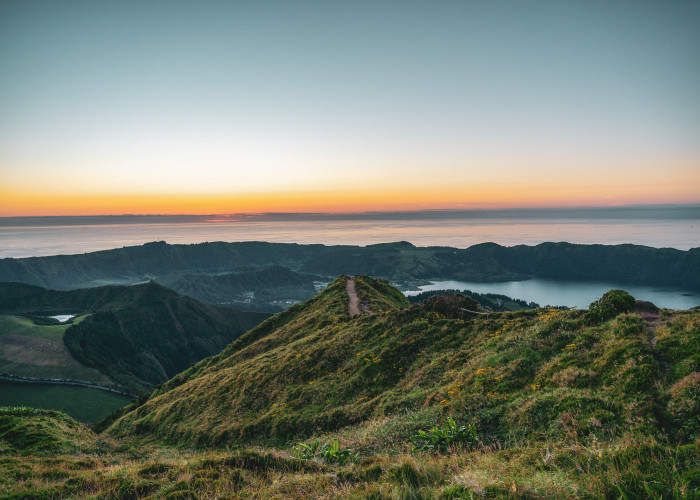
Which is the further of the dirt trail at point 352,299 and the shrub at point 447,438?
the dirt trail at point 352,299

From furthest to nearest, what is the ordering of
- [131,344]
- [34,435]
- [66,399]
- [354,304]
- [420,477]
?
[131,344], [66,399], [354,304], [34,435], [420,477]

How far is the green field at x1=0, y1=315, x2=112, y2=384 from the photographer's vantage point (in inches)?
3696

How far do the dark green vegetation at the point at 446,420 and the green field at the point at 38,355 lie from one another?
9639 cm

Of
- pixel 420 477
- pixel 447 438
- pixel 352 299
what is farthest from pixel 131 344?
pixel 420 477

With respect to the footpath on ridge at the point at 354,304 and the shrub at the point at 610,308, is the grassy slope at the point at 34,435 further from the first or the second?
the shrub at the point at 610,308

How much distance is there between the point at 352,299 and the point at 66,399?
7691 centimetres

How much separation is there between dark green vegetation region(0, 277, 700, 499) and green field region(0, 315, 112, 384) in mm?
96390

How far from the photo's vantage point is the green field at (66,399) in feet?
228

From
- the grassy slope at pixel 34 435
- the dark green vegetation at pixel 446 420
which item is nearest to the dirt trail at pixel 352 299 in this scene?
the dark green vegetation at pixel 446 420

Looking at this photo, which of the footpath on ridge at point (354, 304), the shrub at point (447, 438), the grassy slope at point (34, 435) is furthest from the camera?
the footpath on ridge at point (354, 304)

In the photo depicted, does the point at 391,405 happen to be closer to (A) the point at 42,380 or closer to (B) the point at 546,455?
(B) the point at 546,455

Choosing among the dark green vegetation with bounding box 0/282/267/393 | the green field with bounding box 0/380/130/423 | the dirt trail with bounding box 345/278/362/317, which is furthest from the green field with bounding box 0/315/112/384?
the dirt trail with bounding box 345/278/362/317

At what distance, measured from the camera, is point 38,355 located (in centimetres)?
10369

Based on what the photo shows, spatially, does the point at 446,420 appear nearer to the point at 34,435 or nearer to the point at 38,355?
the point at 34,435
